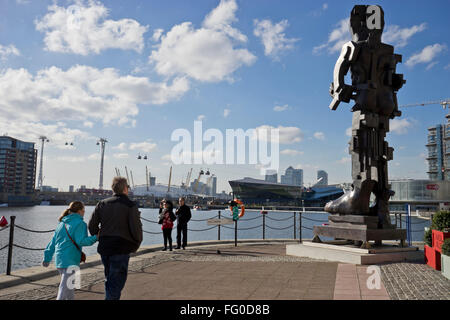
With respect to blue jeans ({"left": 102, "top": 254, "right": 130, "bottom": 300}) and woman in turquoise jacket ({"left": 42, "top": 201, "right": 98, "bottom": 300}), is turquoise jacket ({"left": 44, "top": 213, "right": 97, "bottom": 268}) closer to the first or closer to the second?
woman in turquoise jacket ({"left": 42, "top": 201, "right": 98, "bottom": 300})

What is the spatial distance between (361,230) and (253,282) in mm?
4159

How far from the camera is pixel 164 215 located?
11305 millimetres

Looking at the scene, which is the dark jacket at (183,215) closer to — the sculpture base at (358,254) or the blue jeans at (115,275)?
the sculpture base at (358,254)

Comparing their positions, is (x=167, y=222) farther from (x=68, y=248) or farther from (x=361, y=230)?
(x=68, y=248)

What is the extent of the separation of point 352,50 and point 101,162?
126774mm

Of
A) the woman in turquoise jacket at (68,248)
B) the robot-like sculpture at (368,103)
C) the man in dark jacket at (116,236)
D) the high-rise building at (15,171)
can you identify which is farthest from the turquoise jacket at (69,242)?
the high-rise building at (15,171)

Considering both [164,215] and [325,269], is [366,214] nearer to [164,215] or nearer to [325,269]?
[325,269]

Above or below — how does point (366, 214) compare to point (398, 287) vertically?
above

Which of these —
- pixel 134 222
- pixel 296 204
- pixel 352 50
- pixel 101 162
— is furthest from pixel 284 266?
pixel 101 162

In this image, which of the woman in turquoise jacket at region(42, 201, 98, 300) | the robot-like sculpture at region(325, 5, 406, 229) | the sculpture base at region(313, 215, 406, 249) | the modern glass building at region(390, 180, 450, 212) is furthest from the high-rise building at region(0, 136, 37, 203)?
the woman in turquoise jacket at region(42, 201, 98, 300)

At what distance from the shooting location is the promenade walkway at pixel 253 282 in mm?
5461

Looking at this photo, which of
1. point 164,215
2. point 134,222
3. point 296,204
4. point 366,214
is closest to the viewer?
point 134,222

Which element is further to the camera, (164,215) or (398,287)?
(164,215)

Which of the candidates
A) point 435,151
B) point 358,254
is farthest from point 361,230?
point 435,151
